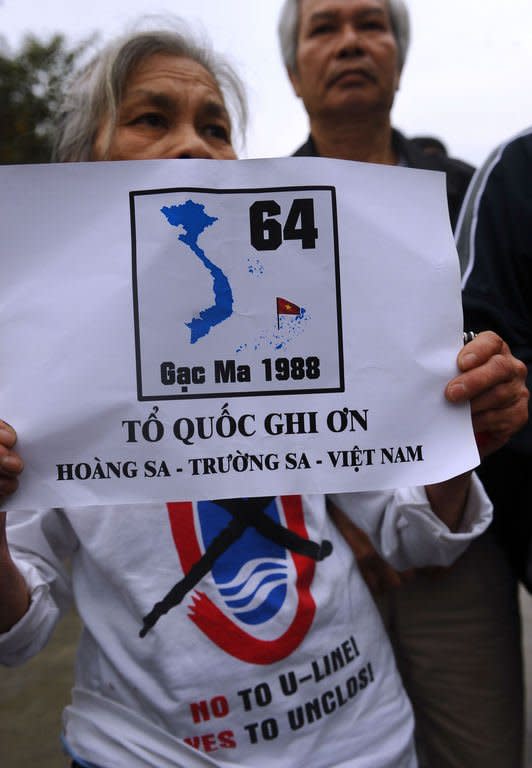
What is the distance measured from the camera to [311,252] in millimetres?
1053

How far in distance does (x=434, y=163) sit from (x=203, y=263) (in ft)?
4.28

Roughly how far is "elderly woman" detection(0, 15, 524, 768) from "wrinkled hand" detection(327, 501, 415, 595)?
0.12 metres

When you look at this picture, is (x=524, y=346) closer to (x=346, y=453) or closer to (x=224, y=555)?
(x=346, y=453)

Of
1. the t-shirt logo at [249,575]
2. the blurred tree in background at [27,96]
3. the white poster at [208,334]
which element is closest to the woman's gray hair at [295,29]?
the white poster at [208,334]

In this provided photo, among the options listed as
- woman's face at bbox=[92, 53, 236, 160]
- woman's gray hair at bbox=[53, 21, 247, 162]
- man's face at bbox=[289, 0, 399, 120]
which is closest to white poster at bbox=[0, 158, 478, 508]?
woman's face at bbox=[92, 53, 236, 160]

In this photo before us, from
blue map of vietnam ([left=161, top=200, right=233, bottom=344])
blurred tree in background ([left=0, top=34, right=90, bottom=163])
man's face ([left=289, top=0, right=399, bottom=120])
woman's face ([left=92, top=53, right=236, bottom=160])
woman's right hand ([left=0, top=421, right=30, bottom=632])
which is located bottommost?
woman's right hand ([left=0, top=421, right=30, bottom=632])

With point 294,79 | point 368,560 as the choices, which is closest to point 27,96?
point 294,79

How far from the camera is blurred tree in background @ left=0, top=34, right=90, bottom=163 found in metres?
7.14

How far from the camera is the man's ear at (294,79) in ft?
7.27

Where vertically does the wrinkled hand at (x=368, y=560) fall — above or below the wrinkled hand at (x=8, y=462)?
below

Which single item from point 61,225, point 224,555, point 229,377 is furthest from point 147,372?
point 224,555

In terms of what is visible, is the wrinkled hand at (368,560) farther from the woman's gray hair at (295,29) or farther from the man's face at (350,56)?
the woman's gray hair at (295,29)

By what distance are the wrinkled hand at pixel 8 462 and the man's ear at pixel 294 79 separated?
1606 millimetres

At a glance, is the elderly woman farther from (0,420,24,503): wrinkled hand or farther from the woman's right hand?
(0,420,24,503): wrinkled hand
